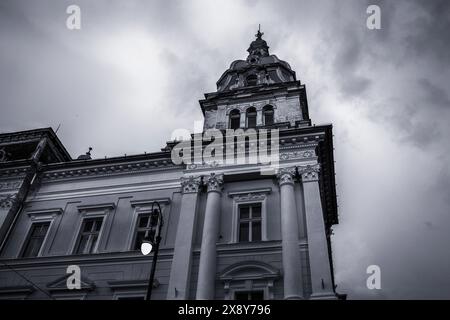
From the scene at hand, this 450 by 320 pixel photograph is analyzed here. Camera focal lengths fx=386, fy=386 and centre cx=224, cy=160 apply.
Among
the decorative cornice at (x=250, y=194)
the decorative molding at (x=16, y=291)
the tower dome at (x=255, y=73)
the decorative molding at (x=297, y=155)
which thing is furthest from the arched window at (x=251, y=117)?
the decorative molding at (x=16, y=291)

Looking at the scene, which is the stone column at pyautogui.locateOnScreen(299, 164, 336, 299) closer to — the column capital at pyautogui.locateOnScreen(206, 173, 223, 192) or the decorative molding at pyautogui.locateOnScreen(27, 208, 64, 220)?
the column capital at pyautogui.locateOnScreen(206, 173, 223, 192)

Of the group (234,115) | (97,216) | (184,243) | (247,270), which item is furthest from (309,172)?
(97,216)

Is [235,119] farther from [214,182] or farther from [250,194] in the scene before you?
[250,194]

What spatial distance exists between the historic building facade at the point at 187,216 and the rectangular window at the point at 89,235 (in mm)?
60

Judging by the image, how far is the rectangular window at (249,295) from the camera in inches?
601

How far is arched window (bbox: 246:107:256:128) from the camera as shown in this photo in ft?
73.5

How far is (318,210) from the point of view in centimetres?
1664

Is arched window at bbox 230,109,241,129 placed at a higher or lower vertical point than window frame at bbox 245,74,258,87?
lower

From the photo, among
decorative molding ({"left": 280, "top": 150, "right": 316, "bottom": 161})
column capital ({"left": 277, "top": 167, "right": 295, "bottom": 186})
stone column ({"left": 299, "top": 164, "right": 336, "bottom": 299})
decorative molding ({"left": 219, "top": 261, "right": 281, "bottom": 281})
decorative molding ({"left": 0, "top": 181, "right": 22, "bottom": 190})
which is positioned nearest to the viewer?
stone column ({"left": 299, "top": 164, "right": 336, "bottom": 299})

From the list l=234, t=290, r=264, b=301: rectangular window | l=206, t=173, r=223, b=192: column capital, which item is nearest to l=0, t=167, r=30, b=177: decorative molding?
l=206, t=173, r=223, b=192: column capital

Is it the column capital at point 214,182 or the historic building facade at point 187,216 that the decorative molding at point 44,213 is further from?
the column capital at point 214,182

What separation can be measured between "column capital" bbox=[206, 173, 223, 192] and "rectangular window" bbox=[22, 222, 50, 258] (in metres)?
9.05
